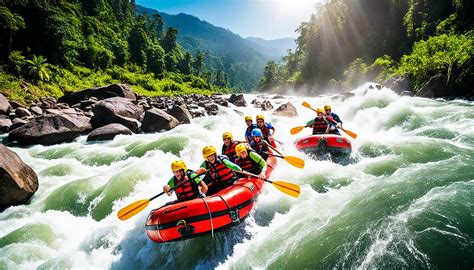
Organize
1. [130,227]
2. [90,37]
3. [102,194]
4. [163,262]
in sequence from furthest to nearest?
[90,37]
[102,194]
[130,227]
[163,262]

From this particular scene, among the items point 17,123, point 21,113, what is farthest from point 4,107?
point 17,123

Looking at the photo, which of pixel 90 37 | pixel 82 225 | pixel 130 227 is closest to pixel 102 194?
pixel 82 225

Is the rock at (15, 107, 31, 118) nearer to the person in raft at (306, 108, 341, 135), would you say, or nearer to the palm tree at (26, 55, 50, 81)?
the palm tree at (26, 55, 50, 81)

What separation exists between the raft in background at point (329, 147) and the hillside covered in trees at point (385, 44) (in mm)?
11918

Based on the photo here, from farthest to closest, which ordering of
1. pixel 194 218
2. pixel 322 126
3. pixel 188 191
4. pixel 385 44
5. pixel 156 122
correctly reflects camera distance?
pixel 385 44
pixel 156 122
pixel 322 126
pixel 188 191
pixel 194 218

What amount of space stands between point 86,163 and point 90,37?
45.6m

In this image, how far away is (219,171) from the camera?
6.29 meters

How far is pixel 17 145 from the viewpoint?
1230cm

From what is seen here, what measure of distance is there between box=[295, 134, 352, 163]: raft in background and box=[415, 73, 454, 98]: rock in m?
12.1

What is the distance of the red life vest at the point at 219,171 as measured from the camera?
6277mm

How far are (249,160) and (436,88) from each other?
53.4ft

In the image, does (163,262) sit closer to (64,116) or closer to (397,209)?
(397,209)

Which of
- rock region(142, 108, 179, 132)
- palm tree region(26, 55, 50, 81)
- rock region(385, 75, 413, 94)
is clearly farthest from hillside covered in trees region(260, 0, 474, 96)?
palm tree region(26, 55, 50, 81)

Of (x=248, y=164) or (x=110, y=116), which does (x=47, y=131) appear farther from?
(x=248, y=164)
